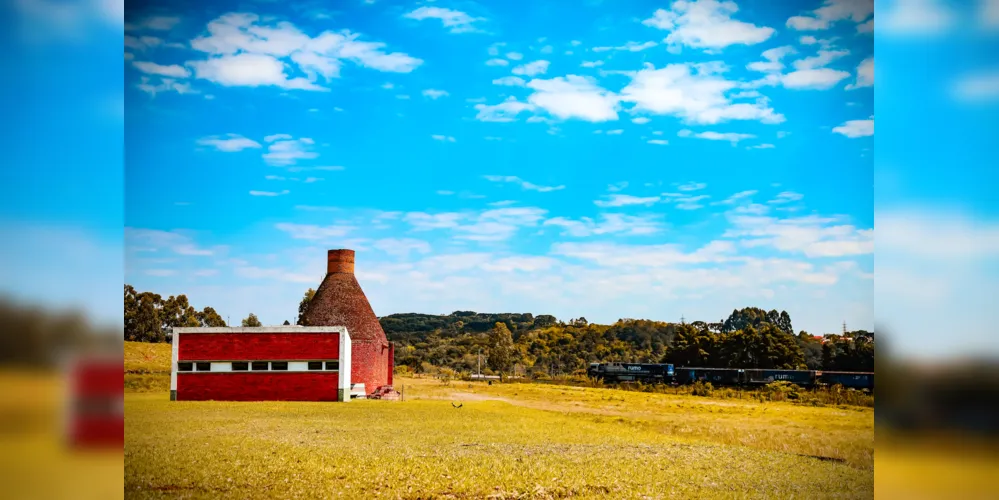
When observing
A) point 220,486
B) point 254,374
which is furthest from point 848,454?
point 254,374

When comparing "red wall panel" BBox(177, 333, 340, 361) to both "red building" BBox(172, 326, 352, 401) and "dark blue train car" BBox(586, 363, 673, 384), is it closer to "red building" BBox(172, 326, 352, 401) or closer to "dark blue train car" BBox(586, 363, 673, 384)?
"red building" BBox(172, 326, 352, 401)

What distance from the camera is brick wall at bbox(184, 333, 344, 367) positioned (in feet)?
80.6

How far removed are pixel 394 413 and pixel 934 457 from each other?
15.6 meters

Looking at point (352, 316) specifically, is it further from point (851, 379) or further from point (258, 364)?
point (851, 379)

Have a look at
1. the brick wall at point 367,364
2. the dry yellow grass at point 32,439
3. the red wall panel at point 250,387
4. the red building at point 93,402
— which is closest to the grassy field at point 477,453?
the red wall panel at point 250,387

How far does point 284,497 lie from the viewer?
8.91m

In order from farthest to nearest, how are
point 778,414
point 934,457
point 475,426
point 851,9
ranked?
point 778,414 → point 475,426 → point 851,9 → point 934,457

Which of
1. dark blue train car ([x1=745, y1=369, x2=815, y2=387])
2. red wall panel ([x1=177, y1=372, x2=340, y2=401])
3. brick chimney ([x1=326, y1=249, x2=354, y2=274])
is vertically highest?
brick chimney ([x1=326, y1=249, x2=354, y2=274])

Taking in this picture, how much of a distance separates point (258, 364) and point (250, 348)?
61 cm

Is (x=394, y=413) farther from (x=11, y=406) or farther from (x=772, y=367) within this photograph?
(x=772, y=367)

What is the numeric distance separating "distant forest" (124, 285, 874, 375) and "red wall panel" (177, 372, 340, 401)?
21632 mm

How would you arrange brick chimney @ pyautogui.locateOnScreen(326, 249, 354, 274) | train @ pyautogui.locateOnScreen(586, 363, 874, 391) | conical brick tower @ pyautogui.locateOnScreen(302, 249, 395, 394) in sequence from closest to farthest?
conical brick tower @ pyautogui.locateOnScreen(302, 249, 395, 394) → brick chimney @ pyautogui.locateOnScreen(326, 249, 354, 274) → train @ pyautogui.locateOnScreen(586, 363, 874, 391)

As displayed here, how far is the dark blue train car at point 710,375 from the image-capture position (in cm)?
3616

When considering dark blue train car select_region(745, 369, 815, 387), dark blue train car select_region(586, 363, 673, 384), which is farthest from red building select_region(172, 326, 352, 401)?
dark blue train car select_region(745, 369, 815, 387)
